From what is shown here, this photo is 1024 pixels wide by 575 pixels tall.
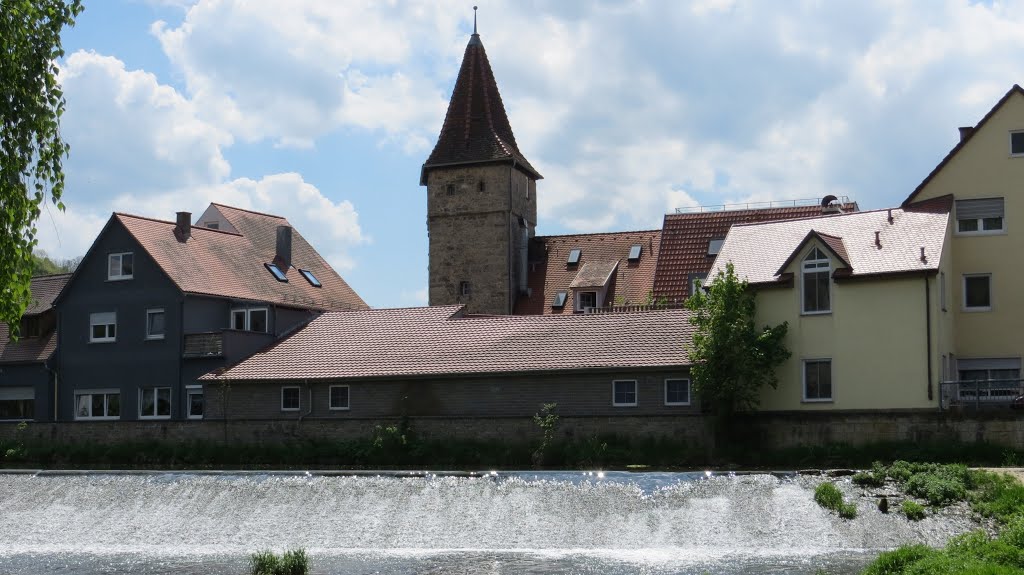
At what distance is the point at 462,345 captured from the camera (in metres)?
45.5

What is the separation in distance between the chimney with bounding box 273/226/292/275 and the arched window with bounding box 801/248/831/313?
27371 millimetres

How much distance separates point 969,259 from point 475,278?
2987 cm

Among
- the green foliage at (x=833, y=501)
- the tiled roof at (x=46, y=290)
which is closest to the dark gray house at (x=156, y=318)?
the tiled roof at (x=46, y=290)

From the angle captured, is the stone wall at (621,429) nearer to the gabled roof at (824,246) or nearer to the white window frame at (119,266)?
the gabled roof at (824,246)

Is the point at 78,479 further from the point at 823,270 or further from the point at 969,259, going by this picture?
the point at 969,259

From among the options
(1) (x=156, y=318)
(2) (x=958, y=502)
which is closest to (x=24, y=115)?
(2) (x=958, y=502)

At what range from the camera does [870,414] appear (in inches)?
1428

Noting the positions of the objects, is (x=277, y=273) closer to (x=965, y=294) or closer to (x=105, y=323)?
(x=105, y=323)

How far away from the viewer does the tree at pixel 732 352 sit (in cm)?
3800

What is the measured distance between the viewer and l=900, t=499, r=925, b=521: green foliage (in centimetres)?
2653

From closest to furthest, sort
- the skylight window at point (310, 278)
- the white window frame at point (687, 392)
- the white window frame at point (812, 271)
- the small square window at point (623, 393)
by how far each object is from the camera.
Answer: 1. the white window frame at point (812, 271)
2. the white window frame at point (687, 392)
3. the small square window at point (623, 393)
4. the skylight window at point (310, 278)

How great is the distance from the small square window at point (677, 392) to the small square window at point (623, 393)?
41.6 inches

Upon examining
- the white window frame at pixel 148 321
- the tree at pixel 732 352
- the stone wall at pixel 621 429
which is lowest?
the stone wall at pixel 621 429

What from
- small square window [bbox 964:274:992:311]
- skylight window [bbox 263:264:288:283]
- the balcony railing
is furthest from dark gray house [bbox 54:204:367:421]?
the balcony railing
